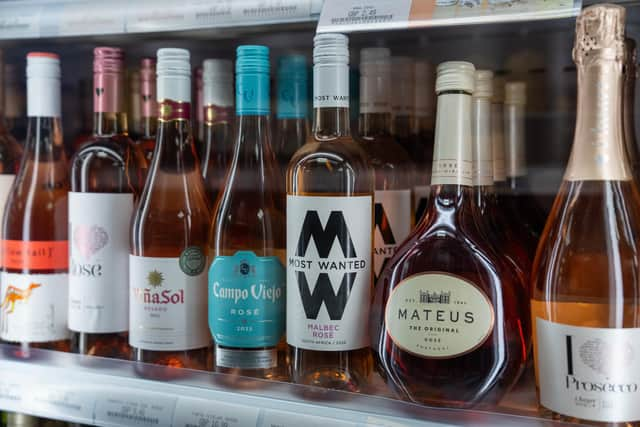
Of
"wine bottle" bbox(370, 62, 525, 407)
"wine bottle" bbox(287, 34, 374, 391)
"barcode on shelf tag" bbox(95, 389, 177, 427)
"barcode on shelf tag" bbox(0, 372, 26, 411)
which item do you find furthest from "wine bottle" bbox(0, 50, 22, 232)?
"wine bottle" bbox(370, 62, 525, 407)

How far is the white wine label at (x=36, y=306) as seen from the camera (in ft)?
3.12

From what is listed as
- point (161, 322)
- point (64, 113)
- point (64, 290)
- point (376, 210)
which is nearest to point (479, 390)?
point (376, 210)

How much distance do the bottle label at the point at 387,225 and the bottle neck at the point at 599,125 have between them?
0.75 feet

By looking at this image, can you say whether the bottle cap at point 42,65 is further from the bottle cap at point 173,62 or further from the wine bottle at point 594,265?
the wine bottle at point 594,265

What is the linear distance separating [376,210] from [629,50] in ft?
1.07

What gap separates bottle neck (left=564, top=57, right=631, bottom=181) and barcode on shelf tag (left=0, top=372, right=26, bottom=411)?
0.66m

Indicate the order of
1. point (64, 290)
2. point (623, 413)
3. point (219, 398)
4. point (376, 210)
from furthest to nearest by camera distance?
point (64, 290) → point (376, 210) → point (219, 398) → point (623, 413)

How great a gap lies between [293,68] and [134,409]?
1.50ft

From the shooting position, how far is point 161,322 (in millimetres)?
859

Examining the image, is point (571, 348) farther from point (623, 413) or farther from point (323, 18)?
point (323, 18)

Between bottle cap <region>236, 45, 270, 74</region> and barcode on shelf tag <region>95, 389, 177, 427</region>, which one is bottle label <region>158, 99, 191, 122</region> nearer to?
bottle cap <region>236, 45, 270, 74</region>

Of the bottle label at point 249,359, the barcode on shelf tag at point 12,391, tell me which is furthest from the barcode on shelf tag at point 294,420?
the barcode on shelf tag at point 12,391

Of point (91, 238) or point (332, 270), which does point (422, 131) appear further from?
point (91, 238)

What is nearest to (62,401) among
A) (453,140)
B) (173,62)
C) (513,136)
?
(173,62)
